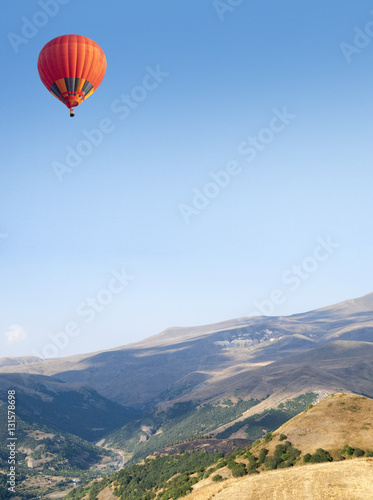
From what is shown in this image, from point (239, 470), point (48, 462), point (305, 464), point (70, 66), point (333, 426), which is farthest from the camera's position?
point (48, 462)

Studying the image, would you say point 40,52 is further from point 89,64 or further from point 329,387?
point 329,387

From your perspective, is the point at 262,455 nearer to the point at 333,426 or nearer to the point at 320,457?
the point at 320,457

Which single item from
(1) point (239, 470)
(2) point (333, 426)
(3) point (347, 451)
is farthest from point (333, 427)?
(1) point (239, 470)

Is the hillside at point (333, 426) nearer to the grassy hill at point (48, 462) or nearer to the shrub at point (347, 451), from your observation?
the shrub at point (347, 451)

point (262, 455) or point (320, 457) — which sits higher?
point (262, 455)

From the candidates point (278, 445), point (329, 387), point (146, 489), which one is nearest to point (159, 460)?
point (146, 489)

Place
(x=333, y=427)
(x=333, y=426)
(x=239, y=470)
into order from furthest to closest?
1. (x=333, y=426)
2. (x=333, y=427)
3. (x=239, y=470)

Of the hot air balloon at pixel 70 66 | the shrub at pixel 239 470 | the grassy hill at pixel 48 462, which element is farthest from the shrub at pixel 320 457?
the grassy hill at pixel 48 462
